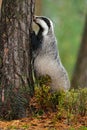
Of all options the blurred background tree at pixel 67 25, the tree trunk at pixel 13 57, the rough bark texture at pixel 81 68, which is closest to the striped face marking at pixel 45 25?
the tree trunk at pixel 13 57

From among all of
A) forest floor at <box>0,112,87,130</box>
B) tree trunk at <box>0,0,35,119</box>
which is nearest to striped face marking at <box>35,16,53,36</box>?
tree trunk at <box>0,0,35,119</box>

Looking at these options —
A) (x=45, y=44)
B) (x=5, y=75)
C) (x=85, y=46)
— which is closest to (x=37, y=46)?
(x=45, y=44)

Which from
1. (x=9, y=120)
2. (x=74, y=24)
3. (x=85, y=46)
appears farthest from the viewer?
(x=74, y=24)

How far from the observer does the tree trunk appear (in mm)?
9125

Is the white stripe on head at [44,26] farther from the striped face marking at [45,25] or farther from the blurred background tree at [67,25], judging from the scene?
the blurred background tree at [67,25]

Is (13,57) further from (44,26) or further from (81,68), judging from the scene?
(81,68)

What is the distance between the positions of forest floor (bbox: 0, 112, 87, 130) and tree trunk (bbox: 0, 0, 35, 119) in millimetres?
251

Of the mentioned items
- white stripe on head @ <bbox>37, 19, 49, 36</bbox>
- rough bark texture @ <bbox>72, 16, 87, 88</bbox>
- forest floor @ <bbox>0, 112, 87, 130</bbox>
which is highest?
white stripe on head @ <bbox>37, 19, 49, 36</bbox>

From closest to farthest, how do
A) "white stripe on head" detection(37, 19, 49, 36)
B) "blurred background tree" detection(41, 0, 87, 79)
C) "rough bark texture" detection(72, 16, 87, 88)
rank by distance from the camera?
"white stripe on head" detection(37, 19, 49, 36), "rough bark texture" detection(72, 16, 87, 88), "blurred background tree" detection(41, 0, 87, 79)

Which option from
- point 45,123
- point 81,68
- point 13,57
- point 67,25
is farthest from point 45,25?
point 67,25

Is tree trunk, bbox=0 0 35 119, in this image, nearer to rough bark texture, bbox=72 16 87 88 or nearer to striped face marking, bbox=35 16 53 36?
striped face marking, bbox=35 16 53 36

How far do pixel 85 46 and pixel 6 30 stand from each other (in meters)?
9.06

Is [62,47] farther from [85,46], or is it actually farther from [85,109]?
[85,109]

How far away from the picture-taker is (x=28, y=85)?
365 inches
